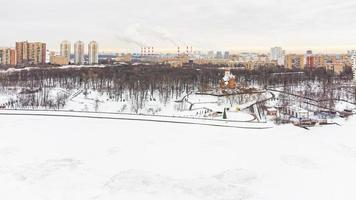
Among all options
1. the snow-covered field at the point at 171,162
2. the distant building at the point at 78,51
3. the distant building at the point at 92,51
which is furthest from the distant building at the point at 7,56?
the snow-covered field at the point at 171,162

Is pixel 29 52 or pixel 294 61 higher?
pixel 29 52

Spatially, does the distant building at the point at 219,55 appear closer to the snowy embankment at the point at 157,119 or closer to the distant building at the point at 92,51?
the distant building at the point at 92,51

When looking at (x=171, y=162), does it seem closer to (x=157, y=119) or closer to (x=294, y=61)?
(x=157, y=119)

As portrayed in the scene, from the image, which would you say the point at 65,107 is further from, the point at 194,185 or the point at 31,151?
the point at 194,185

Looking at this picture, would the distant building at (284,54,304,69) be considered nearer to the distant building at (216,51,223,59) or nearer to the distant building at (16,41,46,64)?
the distant building at (16,41,46,64)

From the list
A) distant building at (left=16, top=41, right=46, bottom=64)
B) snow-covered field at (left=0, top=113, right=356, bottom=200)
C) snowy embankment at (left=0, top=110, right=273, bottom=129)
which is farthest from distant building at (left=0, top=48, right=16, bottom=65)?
snow-covered field at (left=0, top=113, right=356, bottom=200)

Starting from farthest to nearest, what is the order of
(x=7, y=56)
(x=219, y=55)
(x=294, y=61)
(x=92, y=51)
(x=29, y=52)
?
(x=219, y=55), (x=92, y=51), (x=29, y=52), (x=294, y=61), (x=7, y=56)

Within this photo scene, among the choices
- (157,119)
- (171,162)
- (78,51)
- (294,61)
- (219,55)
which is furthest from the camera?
(219,55)

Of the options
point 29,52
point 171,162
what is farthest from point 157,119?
point 29,52

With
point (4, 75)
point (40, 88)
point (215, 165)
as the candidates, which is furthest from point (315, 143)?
point (4, 75)
